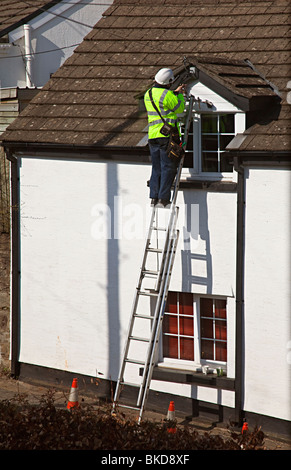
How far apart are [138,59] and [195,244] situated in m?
3.96

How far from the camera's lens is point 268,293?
1172cm

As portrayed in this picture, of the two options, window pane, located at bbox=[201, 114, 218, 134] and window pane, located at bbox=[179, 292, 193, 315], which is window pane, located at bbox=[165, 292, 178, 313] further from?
window pane, located at bbox=[201, 114, 218, 134]

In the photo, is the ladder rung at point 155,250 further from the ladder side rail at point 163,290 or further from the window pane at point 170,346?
the window pane at point 170,346

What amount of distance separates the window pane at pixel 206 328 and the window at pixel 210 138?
243 centimetres

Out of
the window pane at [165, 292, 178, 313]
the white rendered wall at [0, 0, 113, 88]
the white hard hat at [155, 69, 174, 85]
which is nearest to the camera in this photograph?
the white hard hat at [155, 69, 174, 85]

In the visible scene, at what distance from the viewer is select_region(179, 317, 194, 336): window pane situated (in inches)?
506

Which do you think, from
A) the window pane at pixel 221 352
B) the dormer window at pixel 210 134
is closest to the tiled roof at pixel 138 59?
the dormer window at pixel 210 134

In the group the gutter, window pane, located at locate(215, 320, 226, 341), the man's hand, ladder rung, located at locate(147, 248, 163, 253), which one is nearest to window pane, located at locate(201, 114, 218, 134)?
the man's hand

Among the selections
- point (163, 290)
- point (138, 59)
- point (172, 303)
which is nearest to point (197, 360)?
point (172, 303)

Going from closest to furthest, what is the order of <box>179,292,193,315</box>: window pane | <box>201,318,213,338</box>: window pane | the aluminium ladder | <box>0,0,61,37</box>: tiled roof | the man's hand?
the aluminium ladder, the man's hand, <box>201,318,213,338</box>: window pane, <box>179,292,193,315</box>: window pane, <box>0,0,61,37</box>: tiled roof

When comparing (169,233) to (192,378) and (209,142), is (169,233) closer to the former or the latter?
(209,142)

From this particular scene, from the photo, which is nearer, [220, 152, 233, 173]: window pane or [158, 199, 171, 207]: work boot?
[158, 199, 171, 207]: work boot

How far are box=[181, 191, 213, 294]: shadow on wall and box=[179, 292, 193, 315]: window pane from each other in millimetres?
238
